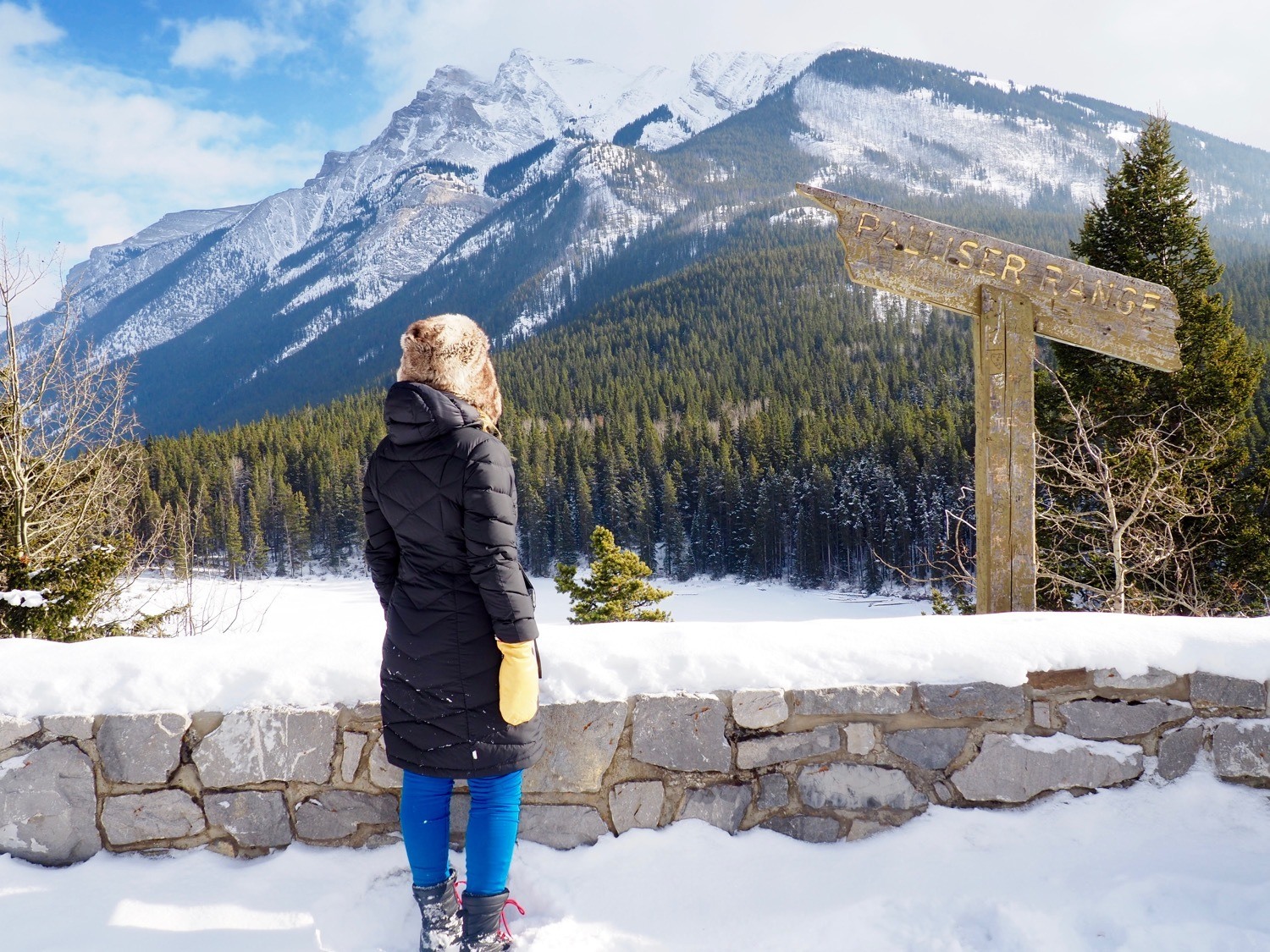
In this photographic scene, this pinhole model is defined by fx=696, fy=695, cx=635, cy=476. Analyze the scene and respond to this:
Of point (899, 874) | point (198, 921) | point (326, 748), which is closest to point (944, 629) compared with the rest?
point (899, 874)

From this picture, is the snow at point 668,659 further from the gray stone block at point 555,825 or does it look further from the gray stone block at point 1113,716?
the gray stone block at point 555,825

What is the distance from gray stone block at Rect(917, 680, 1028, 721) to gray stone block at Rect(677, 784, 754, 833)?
0.68 meters

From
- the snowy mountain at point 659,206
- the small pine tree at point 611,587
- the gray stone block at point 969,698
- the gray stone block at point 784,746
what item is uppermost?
the snowy mountain at point 659,206

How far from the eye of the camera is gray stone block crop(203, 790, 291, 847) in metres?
2.28

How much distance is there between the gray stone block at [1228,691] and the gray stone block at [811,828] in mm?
1301

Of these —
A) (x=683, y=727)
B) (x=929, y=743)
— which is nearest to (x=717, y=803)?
(x=683, y=727)

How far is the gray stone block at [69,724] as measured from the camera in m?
2.24

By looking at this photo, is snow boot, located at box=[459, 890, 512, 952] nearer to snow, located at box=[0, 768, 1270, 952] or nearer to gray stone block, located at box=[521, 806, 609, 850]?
snow, located at box=[0, 768, 1270, 952]

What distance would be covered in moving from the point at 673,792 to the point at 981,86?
239286 mm

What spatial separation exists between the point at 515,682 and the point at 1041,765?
1802 mm

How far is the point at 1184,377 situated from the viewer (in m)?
9.61

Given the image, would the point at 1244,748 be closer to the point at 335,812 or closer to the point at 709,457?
the point at 335,812

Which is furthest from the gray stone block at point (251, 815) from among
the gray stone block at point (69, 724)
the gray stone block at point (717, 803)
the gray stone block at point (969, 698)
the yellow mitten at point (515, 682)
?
the gray stone block at point (969, 698)

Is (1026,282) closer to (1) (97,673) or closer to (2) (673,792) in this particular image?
(2) (673,792)
